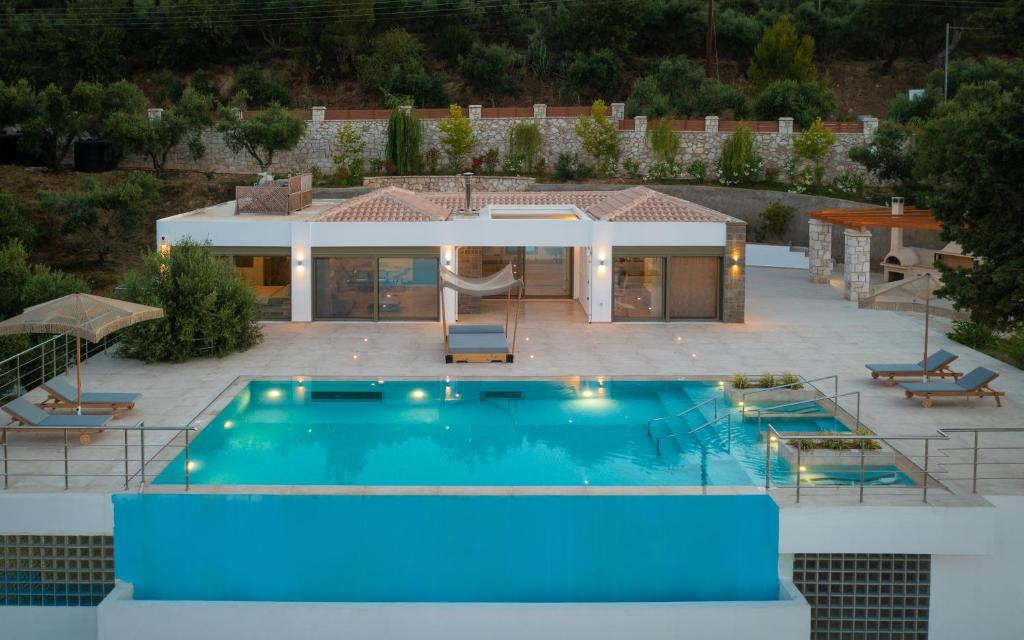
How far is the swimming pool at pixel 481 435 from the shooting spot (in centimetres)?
1642

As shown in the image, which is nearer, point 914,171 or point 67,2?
point 914,171

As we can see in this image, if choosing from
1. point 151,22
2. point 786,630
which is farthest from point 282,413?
point 151,22

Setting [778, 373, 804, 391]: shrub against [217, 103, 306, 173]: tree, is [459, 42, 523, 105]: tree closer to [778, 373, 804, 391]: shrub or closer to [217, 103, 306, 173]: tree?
[217, 103, 306, 173]: tree

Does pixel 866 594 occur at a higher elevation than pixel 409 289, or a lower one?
lower

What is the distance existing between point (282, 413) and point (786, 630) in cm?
892

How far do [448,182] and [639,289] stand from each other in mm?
19637

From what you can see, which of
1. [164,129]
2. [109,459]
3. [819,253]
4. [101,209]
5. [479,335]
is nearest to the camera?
[109,459]

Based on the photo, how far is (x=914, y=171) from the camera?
125 ft

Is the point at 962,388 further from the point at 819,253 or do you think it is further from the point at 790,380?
the point at 819,253

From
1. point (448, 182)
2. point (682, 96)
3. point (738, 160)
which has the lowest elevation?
point (448, 182)

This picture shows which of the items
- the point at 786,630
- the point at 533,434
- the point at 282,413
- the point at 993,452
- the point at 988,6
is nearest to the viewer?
the point at 786,630

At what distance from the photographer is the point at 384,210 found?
27828 millimetres

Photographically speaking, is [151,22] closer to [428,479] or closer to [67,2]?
[67,2]

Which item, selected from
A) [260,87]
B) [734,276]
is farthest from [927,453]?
[260,87]
